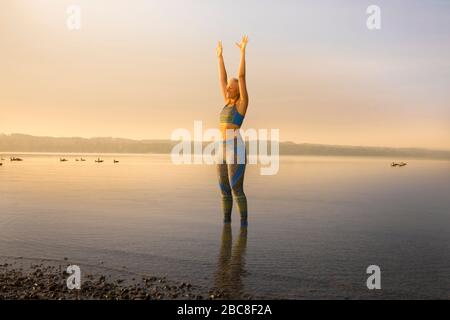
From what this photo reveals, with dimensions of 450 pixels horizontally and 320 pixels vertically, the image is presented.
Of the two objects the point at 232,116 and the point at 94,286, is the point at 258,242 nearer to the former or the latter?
the point at 232,116

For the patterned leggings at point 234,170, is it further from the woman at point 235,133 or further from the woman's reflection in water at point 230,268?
the woman's reflection in water at point 230,268

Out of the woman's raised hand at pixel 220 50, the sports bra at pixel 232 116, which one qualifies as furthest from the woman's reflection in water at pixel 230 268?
the woman's raised hand at pixel 220 50

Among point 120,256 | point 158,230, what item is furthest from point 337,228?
point 120,256

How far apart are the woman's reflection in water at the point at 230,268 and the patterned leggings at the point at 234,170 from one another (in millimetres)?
1302

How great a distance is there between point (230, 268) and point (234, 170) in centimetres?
489

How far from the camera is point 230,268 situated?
10375 millimetres

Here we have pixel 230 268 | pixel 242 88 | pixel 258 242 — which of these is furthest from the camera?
pixel 242 88

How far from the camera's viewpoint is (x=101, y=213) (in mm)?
18422

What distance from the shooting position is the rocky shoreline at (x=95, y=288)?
834 cm

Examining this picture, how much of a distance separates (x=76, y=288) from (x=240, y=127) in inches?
301

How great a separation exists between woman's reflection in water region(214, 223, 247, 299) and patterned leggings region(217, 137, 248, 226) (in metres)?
1.30

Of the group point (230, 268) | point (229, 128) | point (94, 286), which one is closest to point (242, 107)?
point (229, 128)

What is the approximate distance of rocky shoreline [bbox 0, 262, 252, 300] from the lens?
8.34 m
